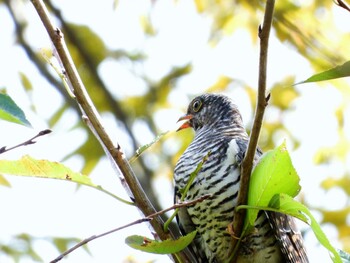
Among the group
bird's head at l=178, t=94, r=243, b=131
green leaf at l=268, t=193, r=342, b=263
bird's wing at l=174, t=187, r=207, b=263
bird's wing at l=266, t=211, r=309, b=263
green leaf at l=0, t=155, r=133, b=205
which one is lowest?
green leaf at l=268, t=193, r=342, b=263

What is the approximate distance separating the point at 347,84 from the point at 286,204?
264 cm

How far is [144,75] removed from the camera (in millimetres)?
6133

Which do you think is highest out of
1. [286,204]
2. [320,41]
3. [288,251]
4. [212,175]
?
[320,41]

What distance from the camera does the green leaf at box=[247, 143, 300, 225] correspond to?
6.47 ft

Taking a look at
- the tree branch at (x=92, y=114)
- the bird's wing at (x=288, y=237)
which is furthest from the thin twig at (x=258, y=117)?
the bird's wing at (x=288, y=237)

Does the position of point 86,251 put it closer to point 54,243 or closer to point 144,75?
point 54,243

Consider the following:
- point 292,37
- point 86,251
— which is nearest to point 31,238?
point 86,251

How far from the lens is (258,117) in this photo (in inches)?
70.4

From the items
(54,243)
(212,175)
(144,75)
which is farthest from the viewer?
(144,75)

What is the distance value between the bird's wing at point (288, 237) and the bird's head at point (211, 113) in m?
0.77

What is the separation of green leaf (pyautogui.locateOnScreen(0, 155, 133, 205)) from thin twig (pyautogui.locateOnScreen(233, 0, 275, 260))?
1.06 feet

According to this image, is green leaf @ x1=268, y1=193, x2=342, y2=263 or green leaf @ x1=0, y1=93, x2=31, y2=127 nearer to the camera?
green leaf @ x1=0, y1=93, x2=31, y2=127

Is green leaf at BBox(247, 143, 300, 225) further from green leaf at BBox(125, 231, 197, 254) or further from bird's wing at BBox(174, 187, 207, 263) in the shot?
bird's wing at BBox(174, 187, 207, 263)

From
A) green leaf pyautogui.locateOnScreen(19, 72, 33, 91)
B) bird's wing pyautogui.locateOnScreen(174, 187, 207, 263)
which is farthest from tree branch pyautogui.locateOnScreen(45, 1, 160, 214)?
bird's wing pyautogui.locateOnScreen(174, 187, 207, 263)
